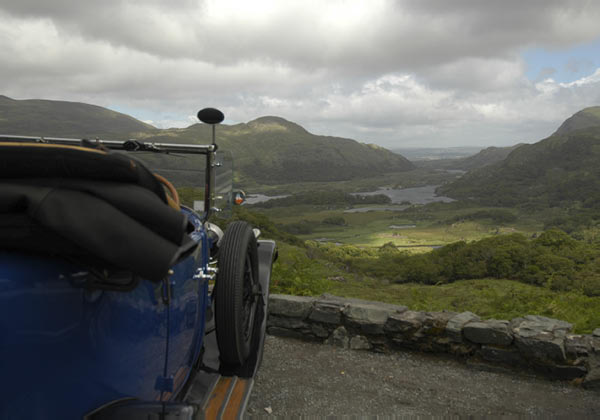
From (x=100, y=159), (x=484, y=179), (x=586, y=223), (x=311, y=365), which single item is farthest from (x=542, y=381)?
(x=484, y=179)

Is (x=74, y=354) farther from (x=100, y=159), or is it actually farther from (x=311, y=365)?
(x=311, y=365)

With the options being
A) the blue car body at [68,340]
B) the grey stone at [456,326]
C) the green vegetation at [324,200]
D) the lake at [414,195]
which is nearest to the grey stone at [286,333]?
the grey stone at [456,326]

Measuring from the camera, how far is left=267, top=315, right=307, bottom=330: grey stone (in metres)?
4.92

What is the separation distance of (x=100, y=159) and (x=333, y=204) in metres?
120

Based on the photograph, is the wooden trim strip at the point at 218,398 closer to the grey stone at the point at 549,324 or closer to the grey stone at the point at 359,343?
the grey stone at the point at 359,343

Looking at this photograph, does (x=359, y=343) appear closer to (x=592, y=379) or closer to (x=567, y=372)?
(x=567, y=372)

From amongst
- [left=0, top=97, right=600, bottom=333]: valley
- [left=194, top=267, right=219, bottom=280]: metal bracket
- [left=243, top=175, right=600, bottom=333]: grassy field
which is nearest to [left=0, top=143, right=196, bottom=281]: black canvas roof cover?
[left=194, top=267, right=219, bottom=280]: metal bracket

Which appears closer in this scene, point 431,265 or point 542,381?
point 542,381

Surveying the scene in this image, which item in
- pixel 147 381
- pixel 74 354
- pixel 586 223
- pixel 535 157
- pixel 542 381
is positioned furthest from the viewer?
pixel 535 157

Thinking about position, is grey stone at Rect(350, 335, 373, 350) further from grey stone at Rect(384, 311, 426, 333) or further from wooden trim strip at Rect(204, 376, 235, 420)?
wooden trim strip at Rect(204, 376, 235, 420)

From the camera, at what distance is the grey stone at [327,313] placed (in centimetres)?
478

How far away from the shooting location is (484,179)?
148m

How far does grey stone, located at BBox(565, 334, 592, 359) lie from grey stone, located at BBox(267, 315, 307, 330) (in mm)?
2515

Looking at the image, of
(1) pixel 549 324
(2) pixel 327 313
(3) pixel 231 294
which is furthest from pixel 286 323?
(1) pixel 549 324
